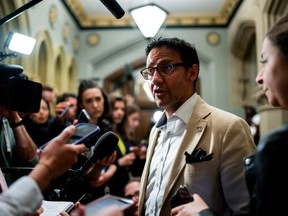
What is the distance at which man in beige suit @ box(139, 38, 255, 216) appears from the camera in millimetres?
1343

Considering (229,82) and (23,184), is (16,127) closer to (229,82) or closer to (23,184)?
(23,184)

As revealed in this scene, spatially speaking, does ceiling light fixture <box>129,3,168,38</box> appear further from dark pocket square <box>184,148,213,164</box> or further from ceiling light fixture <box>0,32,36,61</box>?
dark pocket square <box>184,148,213,164</box>

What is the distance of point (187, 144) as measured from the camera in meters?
1.45

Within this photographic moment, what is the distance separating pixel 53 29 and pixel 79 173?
4.36m

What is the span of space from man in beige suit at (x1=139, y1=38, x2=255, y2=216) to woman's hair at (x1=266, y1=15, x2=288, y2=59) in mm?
530

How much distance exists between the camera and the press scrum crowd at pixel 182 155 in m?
0.81

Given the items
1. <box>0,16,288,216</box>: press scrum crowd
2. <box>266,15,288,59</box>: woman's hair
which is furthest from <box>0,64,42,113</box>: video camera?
<box>266,15,288,59</box>: woman's hair

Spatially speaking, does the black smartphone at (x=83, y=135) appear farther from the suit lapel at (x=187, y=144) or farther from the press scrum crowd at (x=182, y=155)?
the suit lapel at (x=187, y=144)

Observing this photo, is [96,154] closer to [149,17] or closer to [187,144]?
[187,144]

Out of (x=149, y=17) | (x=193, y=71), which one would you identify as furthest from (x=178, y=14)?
(x=193, y=71)

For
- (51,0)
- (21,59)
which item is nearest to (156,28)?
(21,59)

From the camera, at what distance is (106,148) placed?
115 centimetres

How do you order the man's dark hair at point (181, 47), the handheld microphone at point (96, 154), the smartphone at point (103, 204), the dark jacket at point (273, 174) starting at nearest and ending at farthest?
the dark jacket at point (273, 174)
the smartphone at point (103, 204)
the handheld microphone at point (96, 154)
the man's dark hair at point (181, 47)

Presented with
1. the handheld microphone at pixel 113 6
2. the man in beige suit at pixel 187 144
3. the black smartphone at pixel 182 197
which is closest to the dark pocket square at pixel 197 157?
the man in beige suit at pixel 187 144
